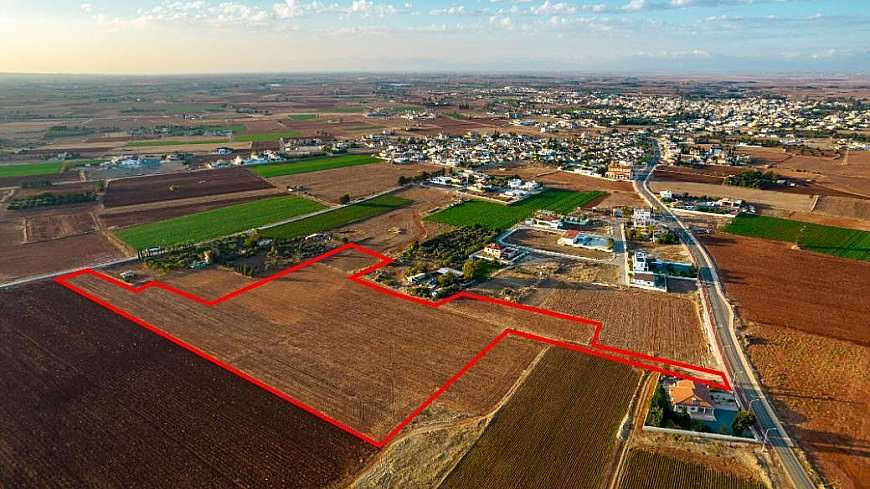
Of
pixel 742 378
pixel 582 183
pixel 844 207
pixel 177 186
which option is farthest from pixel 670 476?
pixel 177 186

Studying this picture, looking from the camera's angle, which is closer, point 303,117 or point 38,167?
point 38,167

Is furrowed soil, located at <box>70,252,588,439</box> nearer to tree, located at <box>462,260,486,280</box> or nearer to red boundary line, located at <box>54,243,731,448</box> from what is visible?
red boundary line, located at <box>54,243,731,448</box>

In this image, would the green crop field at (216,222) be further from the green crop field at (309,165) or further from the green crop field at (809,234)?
the green crop field at (809,234)

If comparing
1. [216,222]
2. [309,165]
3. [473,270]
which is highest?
[309,165]

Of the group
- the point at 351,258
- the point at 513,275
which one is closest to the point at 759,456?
the point at 513,275

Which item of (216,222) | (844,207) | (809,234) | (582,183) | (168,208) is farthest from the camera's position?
(582,183)

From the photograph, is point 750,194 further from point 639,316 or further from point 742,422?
point 742,422
